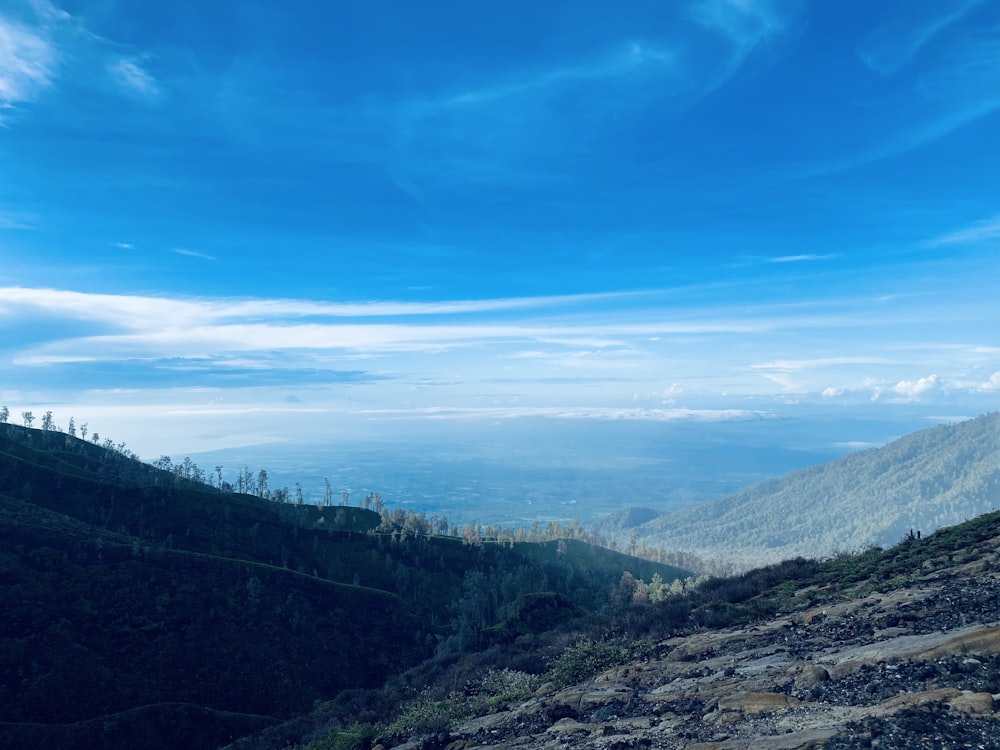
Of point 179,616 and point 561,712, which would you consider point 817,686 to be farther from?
point 179,616

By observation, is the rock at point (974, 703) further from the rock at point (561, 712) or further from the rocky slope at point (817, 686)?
the rock at point (561, 712)

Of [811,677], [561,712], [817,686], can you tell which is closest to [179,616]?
[561,712]

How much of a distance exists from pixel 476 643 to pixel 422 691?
26.8 meters

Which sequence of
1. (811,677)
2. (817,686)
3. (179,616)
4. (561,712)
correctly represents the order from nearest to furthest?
(817,686) → (811,677) → (561,712) → (179,616)

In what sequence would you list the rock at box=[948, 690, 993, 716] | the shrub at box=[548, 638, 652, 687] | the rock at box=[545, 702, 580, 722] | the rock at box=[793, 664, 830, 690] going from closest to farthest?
1. the rock at box=[948, 690, 993, 716]
2. the rock at box=[793, 664, 830, 690]
3. the rock at box=[545, 702, 580, 722]
4. the shrub at box=[548, 638, 652, 687]

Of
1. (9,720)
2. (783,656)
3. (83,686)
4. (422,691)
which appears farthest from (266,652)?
(783,656)

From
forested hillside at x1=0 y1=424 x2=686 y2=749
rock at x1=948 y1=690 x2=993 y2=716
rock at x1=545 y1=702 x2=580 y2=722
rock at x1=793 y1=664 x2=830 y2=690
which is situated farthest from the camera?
forested hillside at x1=0 y1=424 x2=686 y2=749

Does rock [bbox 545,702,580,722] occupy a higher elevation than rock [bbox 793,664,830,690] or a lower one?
lower

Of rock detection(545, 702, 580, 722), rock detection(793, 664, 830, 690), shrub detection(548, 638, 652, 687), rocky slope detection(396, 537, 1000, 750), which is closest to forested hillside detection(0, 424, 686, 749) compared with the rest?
shrub detection(548, 638, 652, 687)

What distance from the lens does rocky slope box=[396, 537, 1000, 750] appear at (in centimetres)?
1519

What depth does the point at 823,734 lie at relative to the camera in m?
15.2

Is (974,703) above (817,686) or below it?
above

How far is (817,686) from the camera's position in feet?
64.3

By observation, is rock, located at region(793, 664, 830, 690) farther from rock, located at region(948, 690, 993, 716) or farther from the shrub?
the shrub
